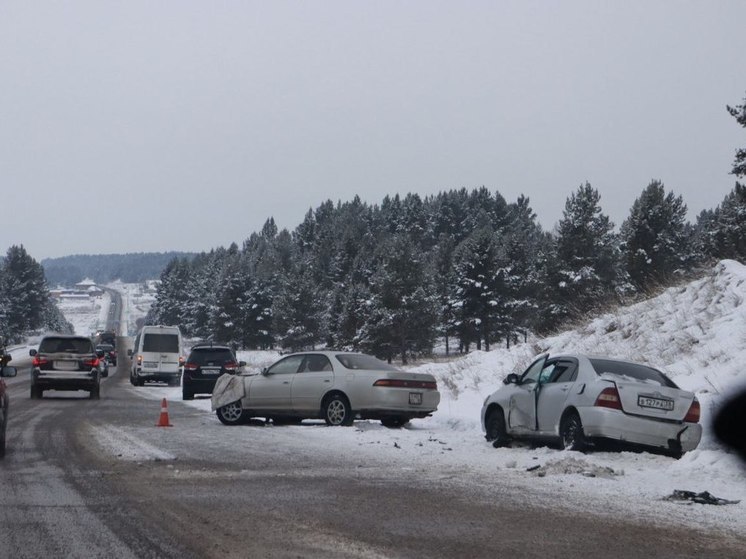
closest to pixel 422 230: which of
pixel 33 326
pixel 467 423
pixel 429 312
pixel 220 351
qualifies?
pixel 33 326

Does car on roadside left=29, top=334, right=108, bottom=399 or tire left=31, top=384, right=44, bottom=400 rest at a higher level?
car on roadside left=29, top=334, right=108, bottom=399

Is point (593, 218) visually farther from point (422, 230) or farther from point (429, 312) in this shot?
point (422, 230)

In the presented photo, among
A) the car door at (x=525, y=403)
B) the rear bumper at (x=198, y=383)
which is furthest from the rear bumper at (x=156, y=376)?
the car door at (x=525, y=403)

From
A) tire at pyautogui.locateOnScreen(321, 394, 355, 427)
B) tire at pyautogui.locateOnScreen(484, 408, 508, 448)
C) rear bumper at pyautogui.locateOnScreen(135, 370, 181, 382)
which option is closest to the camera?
tire at pyautogui.locateOnScreen(484, 408, 508, 448)

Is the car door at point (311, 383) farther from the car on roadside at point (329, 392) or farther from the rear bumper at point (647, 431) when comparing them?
the rear bumper at point (647, 431)

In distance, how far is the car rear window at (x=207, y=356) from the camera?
97.5 ft

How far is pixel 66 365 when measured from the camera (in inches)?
1066

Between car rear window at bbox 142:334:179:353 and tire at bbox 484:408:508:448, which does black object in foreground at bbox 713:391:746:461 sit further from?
car rear window at bbox 142:334:179:353

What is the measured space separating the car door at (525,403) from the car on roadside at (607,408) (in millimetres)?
17

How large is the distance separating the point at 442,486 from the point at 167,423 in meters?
8.95

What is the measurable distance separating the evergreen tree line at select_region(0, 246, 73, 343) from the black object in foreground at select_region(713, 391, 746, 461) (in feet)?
364

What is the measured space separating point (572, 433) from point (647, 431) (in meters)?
1.11

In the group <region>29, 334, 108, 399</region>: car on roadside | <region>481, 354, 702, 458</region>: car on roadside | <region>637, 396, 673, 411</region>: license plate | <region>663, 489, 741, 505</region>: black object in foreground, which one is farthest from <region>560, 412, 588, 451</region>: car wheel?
<region>29, 334, 108, 399</region>: car on roadside

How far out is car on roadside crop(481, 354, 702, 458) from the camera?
1224 centimetres
